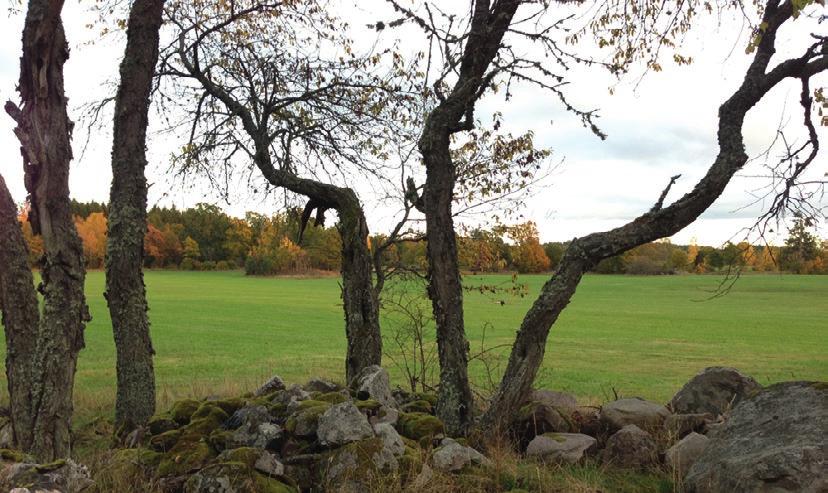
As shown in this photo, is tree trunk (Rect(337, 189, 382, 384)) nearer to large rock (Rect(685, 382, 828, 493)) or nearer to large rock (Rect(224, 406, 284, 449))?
large rock (Rect(224, 406, 284, 449))

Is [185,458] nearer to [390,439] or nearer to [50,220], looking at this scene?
[390,439]

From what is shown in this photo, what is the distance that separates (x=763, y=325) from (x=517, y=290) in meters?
33.0

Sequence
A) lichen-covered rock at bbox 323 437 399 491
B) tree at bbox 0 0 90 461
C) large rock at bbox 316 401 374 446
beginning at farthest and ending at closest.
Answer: tree at bbox 0 0 90 461, large rock at bbox 316 401 374 446, lichen-covered rock at bbox 323 437 399 491

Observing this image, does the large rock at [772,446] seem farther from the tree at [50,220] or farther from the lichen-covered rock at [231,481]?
the tree at [50,220]

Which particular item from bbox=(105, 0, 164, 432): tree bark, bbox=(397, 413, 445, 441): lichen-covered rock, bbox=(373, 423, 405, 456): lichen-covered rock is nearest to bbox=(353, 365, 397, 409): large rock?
bbox=(397, 413, 445, 441): lichen-covered rock

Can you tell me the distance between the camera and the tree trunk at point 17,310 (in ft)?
26.0

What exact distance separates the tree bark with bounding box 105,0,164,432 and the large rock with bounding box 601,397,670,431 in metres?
6.20

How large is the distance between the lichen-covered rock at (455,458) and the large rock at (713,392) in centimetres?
333

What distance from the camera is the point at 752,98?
7.43 m

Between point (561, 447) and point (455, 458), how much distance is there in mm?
1430

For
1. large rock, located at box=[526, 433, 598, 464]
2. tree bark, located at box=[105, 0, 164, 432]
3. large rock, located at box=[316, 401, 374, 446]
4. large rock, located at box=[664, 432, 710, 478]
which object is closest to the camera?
large rock, located at box=[316, 401, 374, 446]

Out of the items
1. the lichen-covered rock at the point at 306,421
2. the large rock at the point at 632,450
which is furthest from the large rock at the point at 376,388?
the large rock at the point at 632,450

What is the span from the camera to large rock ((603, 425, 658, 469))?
660 centimetres

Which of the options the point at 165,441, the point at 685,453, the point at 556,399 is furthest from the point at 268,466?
the point at 556,399
